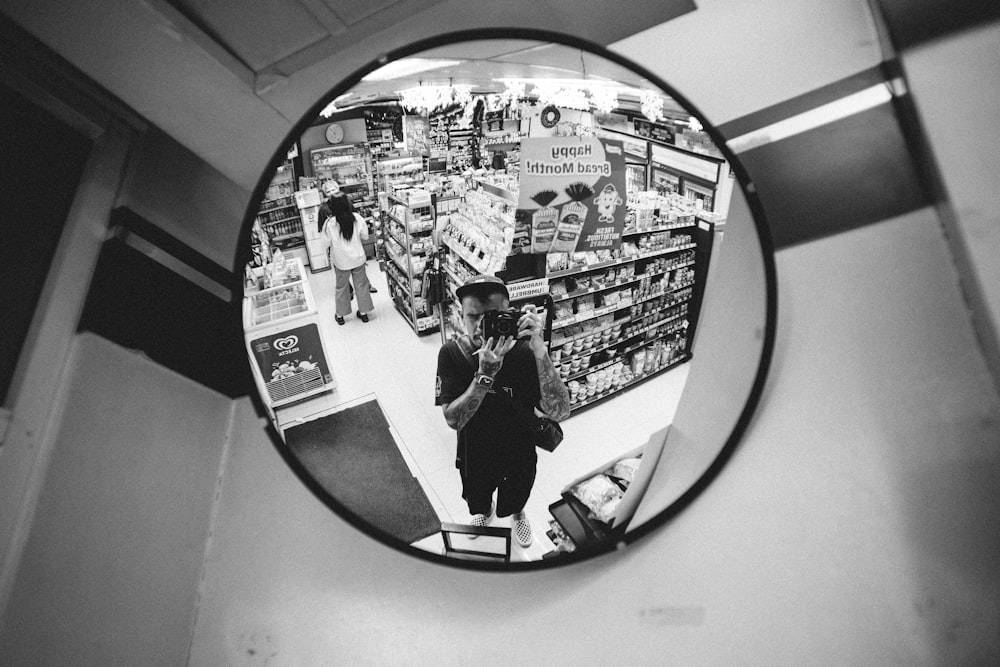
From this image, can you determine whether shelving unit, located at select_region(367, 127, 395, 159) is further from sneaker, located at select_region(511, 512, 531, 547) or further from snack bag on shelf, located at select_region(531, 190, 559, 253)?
sneaker, located at select_region(511, 512, 531, 547)

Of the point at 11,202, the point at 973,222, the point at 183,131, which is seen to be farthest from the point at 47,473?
the point at 973,222

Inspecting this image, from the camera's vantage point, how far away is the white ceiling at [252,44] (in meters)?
0.69

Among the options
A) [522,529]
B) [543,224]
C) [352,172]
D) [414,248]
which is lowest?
[522,529]

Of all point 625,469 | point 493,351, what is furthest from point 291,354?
point 625,469

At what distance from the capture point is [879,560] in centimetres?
71

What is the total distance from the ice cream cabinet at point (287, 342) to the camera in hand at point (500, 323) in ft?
8.46

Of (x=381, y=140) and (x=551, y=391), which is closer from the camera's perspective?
(x=551, y=391)

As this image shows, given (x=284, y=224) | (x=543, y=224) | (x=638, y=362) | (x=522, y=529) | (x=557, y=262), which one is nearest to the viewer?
(x=543, y=224)

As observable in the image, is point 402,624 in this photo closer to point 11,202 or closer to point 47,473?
point 47,473

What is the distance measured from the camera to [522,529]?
2.63 m

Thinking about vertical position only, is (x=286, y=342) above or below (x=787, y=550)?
above

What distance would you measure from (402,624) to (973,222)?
112cm

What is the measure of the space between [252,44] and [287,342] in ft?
11.2

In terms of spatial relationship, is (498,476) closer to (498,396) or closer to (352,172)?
(498,396)
